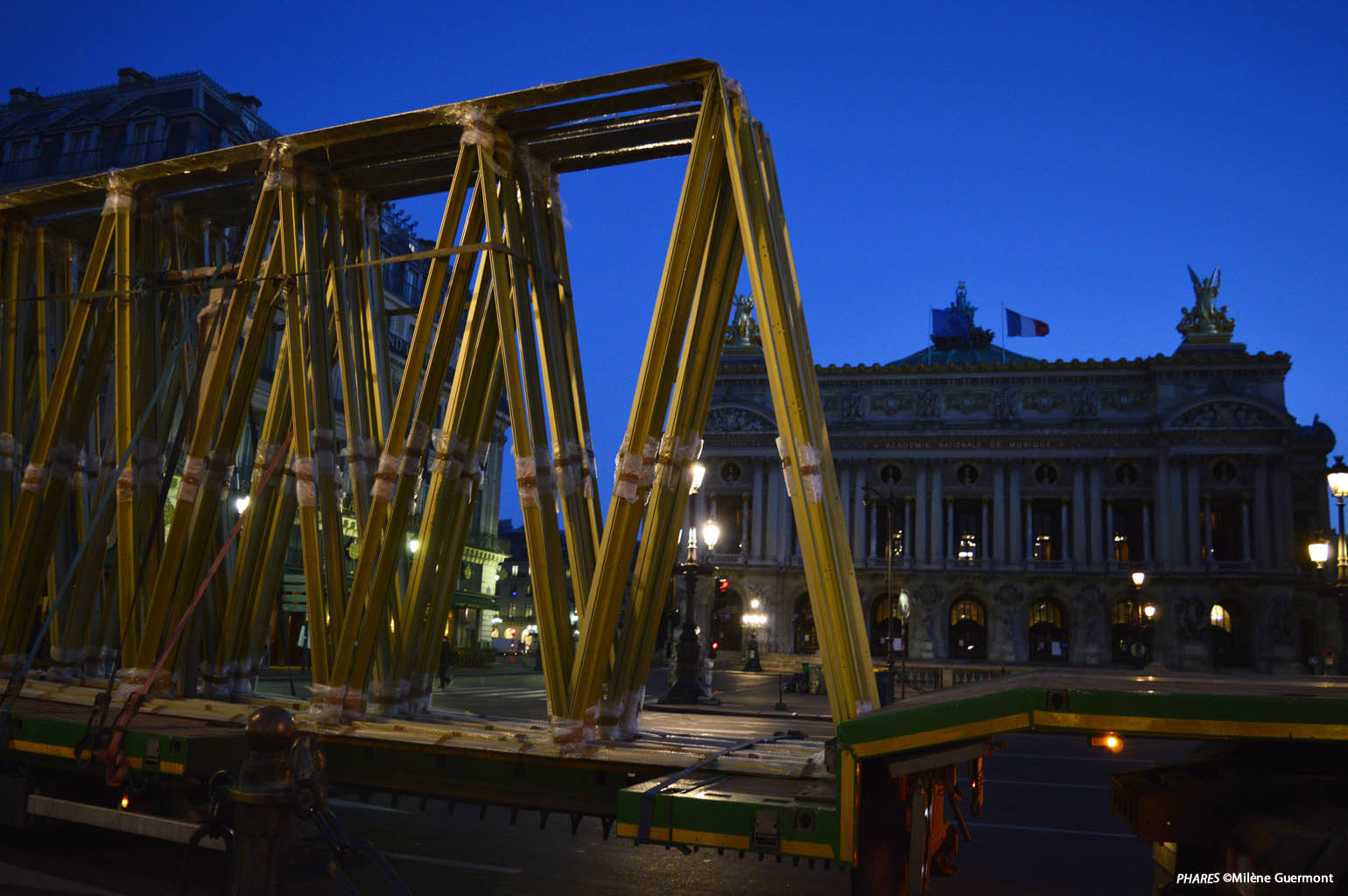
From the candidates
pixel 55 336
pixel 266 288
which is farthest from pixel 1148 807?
pixel 55 336

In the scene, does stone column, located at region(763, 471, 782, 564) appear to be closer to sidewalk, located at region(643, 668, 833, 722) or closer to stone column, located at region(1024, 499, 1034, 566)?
sidewalk, located at region(643, 668, 833, 722)

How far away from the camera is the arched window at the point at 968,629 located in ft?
225

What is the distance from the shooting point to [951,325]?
90.9m

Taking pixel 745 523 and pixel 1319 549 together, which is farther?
pixel 745 523

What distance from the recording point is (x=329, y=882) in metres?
8.84

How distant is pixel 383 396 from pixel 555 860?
5.23 meters

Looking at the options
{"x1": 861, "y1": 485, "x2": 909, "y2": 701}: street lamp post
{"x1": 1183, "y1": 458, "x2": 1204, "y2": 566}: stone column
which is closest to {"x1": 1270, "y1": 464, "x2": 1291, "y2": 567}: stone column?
{"x1": 1183, "y1": 458, "x2": 1204, "y2": 566}: stone column

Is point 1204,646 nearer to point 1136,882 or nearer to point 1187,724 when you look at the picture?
point 1136,882

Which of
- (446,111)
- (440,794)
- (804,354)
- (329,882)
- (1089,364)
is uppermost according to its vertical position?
(1089,364)

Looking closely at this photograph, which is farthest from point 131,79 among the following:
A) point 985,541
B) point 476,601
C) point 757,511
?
point 985,541

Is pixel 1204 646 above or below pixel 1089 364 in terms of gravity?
below

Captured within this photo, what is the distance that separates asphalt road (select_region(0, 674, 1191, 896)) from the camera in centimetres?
884

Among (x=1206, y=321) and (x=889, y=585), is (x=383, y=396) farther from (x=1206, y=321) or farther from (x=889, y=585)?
(x=1206, y=321)

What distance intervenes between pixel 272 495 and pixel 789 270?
6.24 metres
